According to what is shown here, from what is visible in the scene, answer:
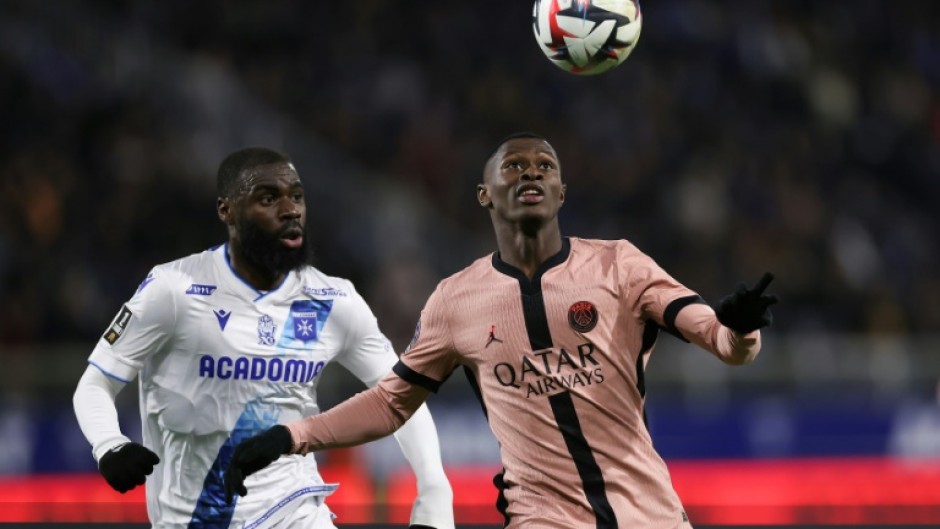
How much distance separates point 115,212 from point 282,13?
15.3 feet

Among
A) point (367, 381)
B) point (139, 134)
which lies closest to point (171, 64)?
point (139, 134)

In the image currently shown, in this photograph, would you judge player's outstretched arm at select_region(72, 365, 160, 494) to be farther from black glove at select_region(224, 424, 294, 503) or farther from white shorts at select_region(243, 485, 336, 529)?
white shorts at select_region(243, 485, 336, 529)

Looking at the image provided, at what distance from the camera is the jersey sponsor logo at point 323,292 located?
5.63m

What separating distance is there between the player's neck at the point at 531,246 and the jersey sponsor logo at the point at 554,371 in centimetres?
31

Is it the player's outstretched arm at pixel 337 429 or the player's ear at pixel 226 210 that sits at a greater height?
the player's ear at pixel 226 210

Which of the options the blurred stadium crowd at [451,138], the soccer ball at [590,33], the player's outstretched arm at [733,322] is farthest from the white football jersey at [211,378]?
the blurred stadium crowd at [451,138]

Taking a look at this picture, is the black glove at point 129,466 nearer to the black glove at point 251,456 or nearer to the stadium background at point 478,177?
the black glove at point 251,456

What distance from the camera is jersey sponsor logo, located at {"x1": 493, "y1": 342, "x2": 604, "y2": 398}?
484 cm

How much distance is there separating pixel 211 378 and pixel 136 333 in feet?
1.00

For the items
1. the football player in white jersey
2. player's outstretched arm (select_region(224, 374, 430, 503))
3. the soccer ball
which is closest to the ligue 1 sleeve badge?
player's outstretched arm (select_region(224, 374, 430, 503))

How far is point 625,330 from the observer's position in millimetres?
4891

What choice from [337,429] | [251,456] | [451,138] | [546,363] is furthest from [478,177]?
[251,456]

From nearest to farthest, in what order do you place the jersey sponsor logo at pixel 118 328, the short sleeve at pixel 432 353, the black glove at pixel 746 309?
the black glove at pixel 746 309
the short sleeve at pixel 432 353
the jersey sponsor logo at pixel 118 328

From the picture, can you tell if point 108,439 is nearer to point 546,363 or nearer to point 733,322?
point 546,363
